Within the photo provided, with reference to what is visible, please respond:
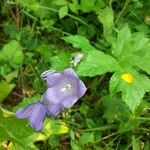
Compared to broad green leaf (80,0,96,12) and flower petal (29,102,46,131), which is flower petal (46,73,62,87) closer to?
flower petal (29,102,46,131)

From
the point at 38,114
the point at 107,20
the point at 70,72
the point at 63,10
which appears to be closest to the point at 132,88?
the point at 70,72

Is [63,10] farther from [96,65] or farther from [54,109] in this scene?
[54,109]

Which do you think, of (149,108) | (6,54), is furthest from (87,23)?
(149,108)

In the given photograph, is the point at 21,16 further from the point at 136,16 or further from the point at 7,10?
the point at 136,16

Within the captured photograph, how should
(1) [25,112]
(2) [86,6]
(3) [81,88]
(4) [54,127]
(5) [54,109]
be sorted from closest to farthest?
(3) [81,88] < (5) [54,109] < (1) [25,112] < (4) [54,127] < (2) [86,6]

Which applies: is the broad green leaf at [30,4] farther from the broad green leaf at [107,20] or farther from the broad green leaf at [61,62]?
the broad green leaf at [61,62]

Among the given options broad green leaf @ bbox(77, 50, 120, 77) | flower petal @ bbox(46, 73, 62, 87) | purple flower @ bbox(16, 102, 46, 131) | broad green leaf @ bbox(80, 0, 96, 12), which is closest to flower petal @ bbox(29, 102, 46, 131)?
purple flower @ bbox(16, 102, 46, 131)

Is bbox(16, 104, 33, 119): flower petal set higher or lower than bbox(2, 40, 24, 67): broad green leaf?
higher
